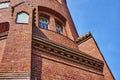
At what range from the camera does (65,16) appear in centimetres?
1355

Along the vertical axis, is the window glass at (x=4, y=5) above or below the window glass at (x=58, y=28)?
above

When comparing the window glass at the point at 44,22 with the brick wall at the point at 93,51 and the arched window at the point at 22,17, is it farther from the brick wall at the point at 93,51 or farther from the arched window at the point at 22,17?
the arched window at the point at 22,17

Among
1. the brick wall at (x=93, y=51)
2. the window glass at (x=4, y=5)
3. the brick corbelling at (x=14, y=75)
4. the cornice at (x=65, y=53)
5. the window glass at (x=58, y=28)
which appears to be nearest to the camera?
the brick corbelling at (x=14, y=75)

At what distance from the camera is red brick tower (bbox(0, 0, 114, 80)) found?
7.40 m

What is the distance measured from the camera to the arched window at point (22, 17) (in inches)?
362

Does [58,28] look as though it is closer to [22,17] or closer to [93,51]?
[93,51]

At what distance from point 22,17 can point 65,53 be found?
6.81 feet

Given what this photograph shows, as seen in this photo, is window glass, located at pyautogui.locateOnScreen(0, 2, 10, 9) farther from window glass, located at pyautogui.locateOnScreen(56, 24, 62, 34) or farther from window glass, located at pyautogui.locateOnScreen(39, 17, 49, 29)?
window glass, located at pyautogui.locateOnScreen(56, 24, 62, 34)

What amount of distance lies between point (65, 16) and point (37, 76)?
6257mm

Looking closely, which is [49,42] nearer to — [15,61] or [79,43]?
[15,61]

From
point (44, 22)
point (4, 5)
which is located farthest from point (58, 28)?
point (4, 5)

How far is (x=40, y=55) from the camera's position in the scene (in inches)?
340

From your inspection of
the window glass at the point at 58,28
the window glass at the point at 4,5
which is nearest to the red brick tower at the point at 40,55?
the window glass at the point at 58,28

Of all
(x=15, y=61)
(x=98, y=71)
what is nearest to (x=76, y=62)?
(x=98, y=71)
